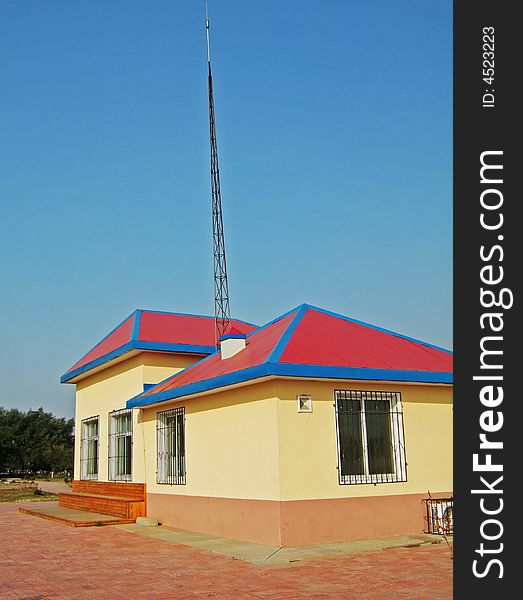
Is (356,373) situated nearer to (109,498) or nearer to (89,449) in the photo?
(109,498)

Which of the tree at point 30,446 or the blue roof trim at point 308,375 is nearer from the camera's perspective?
the blue roof trim at point 308,375

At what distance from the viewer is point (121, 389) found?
731 inches

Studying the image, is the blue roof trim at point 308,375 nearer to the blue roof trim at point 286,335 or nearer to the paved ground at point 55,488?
the blue roof trim at point 286,335

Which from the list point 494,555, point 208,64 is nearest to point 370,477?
point 494,555

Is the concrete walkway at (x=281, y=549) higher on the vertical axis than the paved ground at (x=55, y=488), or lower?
higher

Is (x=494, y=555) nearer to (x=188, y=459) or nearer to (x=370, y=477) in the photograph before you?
(x=370, y=477)

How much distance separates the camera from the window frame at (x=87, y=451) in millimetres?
20219

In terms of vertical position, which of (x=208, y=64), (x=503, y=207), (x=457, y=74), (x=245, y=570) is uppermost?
(x=208, y=64)

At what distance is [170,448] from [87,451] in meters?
6.61

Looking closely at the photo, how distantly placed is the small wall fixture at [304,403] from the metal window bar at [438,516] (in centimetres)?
293

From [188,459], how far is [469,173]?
1045 cm

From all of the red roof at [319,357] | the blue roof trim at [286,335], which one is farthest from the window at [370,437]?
the blue roof trim at [286,335]

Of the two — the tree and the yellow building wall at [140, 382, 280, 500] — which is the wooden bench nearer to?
the yellow building wall at [140, 382, 280, 500]

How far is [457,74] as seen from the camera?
5363mm
